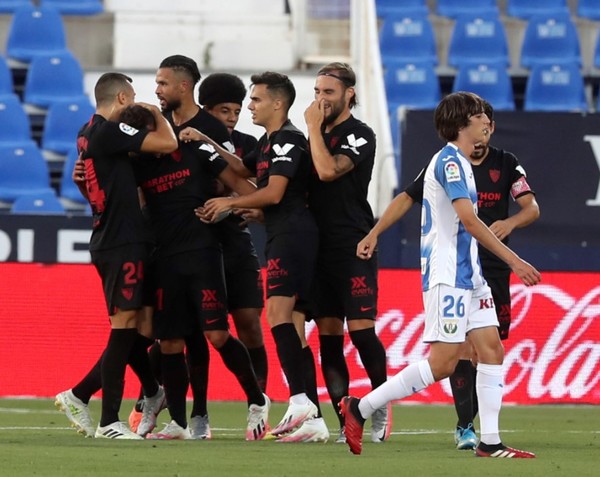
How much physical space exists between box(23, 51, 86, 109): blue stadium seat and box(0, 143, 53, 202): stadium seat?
1.48 m

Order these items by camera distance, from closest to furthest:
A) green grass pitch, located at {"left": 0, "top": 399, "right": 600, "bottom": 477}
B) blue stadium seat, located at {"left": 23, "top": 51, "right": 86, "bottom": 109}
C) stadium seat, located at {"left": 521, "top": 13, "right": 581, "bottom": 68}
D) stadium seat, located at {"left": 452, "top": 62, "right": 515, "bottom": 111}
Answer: green grass pitch, located at {"left": 0, "top": 399, "right": 600, "bottom": 477} < blue stadium seat, located at {"left": 23, "top": 51, "right": 86, "bottom": 109} < stadium seat, located at {"left": 452, "top": 62, "right": 515, "bottom": 111} < stadium seat, located at {"left": 521, "top": 13, "right": 581, "bottom": 68}

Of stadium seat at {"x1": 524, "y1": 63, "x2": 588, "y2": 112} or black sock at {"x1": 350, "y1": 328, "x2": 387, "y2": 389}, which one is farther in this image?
stadium seat at {"x1": 524, "y1": 63, "x2": 588, "y2": 112}

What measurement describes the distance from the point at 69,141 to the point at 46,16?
76.8 inches

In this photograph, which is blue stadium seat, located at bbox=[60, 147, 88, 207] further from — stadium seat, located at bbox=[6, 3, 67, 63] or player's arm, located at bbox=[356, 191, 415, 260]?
player's arm, located at bbox=[356, 191, 415, 260]

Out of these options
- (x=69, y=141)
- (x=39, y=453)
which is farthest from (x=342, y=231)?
(x=69, y=141)

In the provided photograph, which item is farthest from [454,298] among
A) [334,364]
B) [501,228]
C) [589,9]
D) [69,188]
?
[589,9]

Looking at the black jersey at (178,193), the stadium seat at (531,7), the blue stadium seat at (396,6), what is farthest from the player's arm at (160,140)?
the stadium seat at (531,7)

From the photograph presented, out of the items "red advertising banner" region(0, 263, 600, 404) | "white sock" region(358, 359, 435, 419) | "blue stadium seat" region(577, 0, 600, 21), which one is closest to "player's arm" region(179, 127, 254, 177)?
"white sock" region(358, 359, 435, 419)

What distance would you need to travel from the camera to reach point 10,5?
17.1m

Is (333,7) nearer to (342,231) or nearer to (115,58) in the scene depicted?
(115,58)

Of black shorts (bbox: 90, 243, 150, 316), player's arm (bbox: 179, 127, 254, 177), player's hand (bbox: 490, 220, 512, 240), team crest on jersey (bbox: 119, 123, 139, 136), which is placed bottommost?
black shorts (bbox: 90, 243, 150, 316)

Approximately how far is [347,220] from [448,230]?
1190mm

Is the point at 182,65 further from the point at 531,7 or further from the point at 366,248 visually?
the point at 531,7

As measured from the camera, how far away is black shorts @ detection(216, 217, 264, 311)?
27.7 ft
